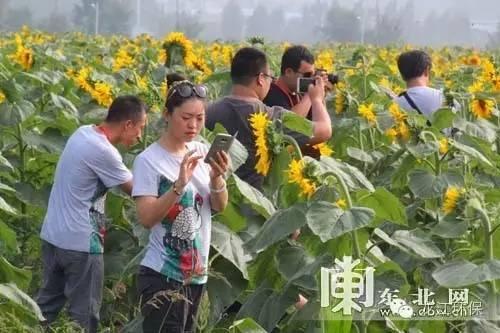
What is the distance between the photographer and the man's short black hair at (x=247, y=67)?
157 inches

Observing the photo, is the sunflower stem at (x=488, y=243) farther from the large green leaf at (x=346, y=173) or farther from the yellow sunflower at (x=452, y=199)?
the large green leaf at (x=346, y=173)

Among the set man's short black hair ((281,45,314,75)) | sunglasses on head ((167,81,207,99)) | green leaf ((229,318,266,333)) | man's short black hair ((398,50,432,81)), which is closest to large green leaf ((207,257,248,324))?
sunglasses on head ((167,81,207,99))

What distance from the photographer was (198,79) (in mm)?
5230

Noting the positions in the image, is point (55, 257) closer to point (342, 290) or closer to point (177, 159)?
point (177, 159)

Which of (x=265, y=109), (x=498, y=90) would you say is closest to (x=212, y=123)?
(x=265, y=109)

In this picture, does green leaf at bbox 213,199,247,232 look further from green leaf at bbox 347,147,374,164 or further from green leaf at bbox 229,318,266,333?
green leaf at bbox 229,318,266,333

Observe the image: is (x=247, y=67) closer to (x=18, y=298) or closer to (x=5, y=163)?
(x=5, y=163)

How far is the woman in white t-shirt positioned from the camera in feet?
10.7

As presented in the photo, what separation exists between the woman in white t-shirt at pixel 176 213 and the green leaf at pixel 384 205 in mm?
377

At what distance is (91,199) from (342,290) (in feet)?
3.78

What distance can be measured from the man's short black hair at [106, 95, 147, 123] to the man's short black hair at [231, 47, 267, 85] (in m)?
0.37

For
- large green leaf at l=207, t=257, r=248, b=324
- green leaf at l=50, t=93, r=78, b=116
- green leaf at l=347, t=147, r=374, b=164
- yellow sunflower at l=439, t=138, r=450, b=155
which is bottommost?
large green leaf at l=207, t=257, r=248, b=324

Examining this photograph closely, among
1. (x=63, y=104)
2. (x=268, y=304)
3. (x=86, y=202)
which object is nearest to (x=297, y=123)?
(x=268, y=304)

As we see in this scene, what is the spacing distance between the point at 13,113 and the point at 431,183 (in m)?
1.80
